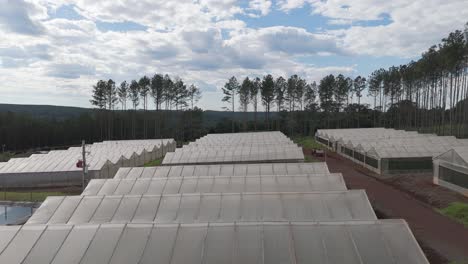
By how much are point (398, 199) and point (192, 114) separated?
67392 millimetres

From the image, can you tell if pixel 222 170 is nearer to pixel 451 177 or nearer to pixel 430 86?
pixel 451 177

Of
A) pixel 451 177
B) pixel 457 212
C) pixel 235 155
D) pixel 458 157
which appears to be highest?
pixel 458 157

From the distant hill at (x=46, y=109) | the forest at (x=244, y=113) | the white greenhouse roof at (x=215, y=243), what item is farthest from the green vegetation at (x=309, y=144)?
the distant hill at (x=46, y=109)

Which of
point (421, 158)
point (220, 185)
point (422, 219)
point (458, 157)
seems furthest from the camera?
point (421, 158)

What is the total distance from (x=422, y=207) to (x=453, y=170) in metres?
4.95

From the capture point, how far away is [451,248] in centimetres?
1235

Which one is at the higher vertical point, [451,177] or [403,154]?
[403,154]

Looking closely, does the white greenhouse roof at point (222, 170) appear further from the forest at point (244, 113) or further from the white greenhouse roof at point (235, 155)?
the forest at point (244, 113)

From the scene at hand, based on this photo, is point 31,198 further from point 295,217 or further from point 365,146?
point 365,146

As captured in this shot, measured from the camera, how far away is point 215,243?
887cm

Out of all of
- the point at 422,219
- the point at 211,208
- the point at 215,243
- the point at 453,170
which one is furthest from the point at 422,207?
the point at 215,243

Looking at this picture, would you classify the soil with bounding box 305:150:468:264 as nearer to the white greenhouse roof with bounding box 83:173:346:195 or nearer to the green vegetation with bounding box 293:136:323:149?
the white greenhouse roof with bounding box 83:173:346:195

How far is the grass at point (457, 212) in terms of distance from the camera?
15684 mm

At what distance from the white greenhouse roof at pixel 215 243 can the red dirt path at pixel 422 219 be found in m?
3.94
